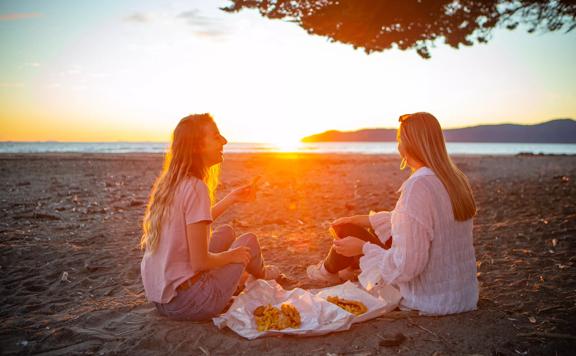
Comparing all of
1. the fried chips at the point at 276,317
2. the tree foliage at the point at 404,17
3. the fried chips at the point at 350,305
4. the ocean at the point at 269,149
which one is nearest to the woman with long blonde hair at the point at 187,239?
the fried chips at the point at 276,317

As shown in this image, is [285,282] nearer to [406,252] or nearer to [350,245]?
[350,245]

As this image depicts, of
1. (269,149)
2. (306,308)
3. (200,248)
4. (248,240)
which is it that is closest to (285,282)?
(248,240)

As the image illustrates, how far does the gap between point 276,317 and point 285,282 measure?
118cm

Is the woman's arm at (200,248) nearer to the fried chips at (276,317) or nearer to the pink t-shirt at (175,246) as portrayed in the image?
the pink t-shirt at (175,246)

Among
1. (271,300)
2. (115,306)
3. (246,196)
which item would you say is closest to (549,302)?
(271,300)

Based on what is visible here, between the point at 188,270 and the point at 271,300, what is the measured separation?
894 millimetres

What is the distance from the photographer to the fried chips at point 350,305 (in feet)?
11.2

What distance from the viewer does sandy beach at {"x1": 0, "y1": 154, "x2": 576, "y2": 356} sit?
301 cm

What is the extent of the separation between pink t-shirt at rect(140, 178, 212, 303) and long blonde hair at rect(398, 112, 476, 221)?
5.59 feet

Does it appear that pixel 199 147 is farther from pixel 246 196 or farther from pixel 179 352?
pixel 179 352

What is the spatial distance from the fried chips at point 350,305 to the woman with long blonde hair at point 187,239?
2.96 ft

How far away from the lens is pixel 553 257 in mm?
4980

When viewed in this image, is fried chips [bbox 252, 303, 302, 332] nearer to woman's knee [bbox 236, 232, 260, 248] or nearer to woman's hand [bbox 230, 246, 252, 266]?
woman's hand [bbox 230, 246, 252, 266]

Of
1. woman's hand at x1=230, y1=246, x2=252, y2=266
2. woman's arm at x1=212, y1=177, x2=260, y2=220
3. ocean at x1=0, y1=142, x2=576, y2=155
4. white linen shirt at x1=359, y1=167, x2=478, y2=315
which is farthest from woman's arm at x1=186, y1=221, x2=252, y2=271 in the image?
ocean at x1=0, y1=142, x2=576, y2=155
